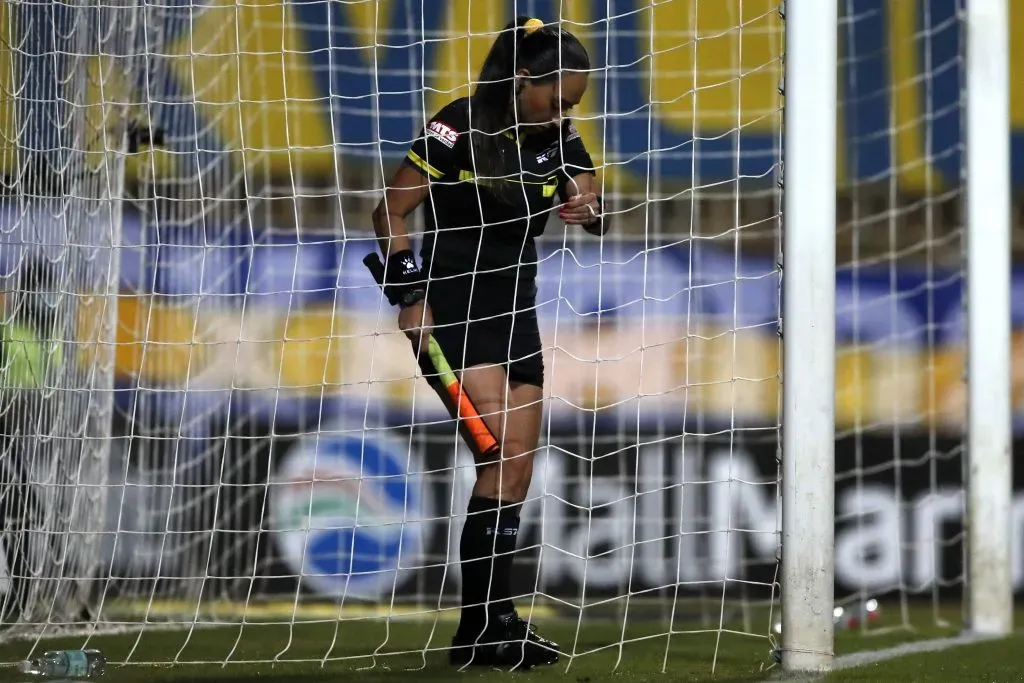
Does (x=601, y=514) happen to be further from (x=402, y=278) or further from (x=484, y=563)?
(x=402, y=278)

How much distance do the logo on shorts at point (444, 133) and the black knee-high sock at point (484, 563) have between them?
0.86 metres

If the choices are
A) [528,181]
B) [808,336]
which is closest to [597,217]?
[528,181]

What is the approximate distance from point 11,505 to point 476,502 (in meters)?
1.47

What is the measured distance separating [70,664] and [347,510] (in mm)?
2976

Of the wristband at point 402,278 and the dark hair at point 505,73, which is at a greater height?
the dark hair at point 505,73

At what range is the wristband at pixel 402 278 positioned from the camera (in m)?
3.32

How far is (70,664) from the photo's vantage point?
121 inches

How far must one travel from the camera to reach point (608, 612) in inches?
229

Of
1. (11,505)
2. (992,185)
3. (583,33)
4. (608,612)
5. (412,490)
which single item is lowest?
(608,612)

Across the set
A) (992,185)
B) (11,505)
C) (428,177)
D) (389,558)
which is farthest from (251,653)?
(992,185)

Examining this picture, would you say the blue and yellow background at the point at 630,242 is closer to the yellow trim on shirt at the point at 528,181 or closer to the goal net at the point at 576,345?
the goal net at the point at 576,345

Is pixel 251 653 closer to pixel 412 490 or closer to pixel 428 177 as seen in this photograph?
pixel 428 177

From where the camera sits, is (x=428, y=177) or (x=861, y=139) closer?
(x=428, y=177)

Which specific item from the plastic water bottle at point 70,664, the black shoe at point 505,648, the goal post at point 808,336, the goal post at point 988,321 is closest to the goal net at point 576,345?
the goal post at point 988,321
